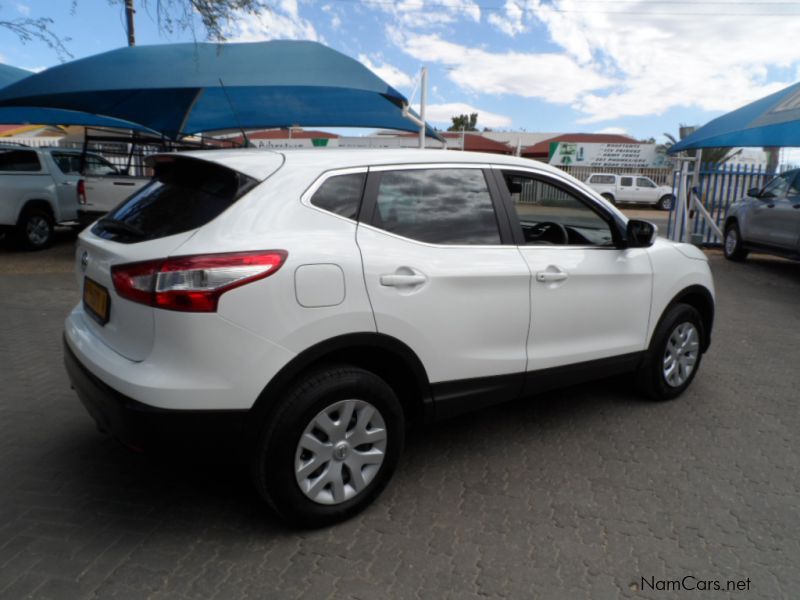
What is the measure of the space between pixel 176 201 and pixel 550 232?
2.28 meters

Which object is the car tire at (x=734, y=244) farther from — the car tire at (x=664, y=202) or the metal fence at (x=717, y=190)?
the car tire at (x=664, y=202)

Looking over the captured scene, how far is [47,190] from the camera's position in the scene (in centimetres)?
1095

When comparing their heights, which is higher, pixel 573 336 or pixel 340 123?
pixel 340 123

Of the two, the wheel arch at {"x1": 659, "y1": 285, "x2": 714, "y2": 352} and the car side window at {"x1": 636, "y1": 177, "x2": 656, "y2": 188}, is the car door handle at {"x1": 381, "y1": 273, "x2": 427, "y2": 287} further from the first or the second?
the car side window at {"x1": 636, "y1": 177, "x2": 656, "y2": 188}

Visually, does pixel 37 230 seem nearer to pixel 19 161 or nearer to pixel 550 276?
pixel 19 161

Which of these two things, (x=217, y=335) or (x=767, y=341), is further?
(x=767, y=341)

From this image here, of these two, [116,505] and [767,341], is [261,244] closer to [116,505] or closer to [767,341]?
[116,505]

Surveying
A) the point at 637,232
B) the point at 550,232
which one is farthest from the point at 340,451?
the point at 637,232

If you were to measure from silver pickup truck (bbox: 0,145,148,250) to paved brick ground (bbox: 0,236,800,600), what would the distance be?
7.16m

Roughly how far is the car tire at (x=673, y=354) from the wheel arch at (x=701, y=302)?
45 mm

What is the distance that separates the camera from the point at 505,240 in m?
3.34

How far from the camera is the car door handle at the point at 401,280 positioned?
2774 millimetres

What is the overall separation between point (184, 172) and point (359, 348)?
1.19 meters

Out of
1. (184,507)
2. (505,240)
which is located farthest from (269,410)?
(505,240)
